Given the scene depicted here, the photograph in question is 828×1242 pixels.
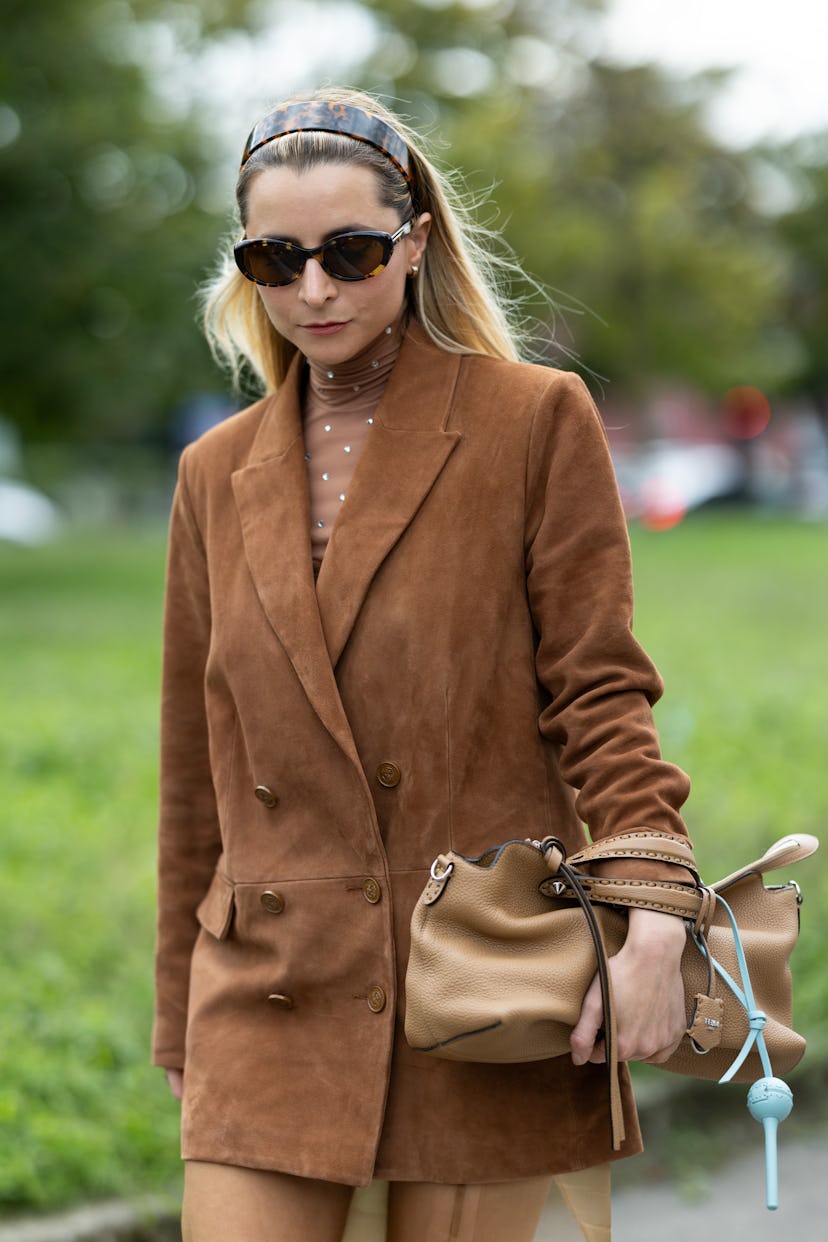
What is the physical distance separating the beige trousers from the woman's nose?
1326 mm

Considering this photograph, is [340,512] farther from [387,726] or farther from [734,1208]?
[734,1208]

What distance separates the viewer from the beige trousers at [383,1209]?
2342 mm

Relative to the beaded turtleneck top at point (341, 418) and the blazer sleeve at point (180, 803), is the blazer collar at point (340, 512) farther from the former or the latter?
the blazer sleeve at point (180, 803)

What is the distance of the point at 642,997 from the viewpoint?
212 centimetres

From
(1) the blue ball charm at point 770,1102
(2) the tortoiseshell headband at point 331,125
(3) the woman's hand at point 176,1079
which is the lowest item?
(3) the woman's hand at point 176,1079

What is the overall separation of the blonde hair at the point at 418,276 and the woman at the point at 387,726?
0.03ft

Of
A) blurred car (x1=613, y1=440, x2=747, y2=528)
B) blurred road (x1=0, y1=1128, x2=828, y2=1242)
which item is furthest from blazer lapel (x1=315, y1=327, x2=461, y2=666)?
blurred car (x1=613, y1=440, x2=747, y2=528)

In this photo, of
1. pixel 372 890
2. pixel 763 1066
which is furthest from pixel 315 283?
pixel 763 1066

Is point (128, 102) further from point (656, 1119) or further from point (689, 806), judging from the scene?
point (656, 1119)

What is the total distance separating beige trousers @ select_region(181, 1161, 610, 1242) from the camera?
234 centimetres

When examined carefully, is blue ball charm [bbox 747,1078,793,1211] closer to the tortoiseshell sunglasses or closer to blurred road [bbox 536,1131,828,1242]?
the tortoiseshell sunglasses

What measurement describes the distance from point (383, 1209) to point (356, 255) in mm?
1462

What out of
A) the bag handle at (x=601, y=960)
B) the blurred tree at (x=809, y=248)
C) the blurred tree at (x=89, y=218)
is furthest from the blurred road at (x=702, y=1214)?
the blurred tree at (x=809, y=248)

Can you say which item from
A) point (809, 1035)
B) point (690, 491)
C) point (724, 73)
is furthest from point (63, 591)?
point (724, 73)
